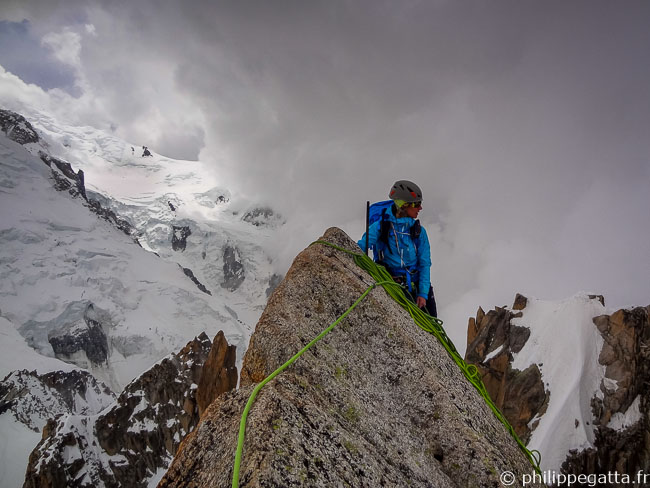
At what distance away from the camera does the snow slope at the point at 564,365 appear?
1893 inches

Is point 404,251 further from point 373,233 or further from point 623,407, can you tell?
point 623,407

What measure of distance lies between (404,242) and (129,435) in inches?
3184

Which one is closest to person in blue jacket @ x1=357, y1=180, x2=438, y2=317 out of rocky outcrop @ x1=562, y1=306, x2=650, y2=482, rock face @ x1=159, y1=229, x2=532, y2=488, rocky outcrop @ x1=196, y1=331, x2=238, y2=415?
rock face @ x1=159, y1=229, x2=532, y2=488

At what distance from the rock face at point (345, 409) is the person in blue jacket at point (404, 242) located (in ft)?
3.13

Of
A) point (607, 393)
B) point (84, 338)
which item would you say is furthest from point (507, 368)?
point (84, 338)

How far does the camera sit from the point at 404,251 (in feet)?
22.3

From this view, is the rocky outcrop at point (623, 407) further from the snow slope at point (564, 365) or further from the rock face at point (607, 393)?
the snow slope at point (564, 365)

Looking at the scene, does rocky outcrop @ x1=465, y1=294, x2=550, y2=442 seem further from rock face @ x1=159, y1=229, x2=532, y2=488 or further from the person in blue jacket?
rock face @ x1=159, y1=229, x2=532, y2=488

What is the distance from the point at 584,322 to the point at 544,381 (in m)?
11.1

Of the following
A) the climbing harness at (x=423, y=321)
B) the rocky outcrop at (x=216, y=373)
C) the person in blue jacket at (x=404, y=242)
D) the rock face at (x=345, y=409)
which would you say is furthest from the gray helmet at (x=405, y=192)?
the rocky outcrop at (x=216, y=373)

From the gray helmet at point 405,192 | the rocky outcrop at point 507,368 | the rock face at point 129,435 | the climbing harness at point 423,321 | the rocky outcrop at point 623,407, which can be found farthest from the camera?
the rock face at point 129,435

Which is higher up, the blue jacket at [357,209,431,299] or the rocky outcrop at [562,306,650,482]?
the rocky outcrop at [562,306,650,482]

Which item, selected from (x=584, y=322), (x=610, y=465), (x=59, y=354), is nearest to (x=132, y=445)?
(x=610, y=465)

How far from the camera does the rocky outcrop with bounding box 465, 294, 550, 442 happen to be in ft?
178
